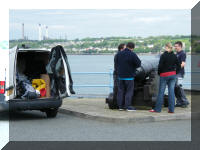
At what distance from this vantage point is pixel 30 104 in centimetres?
1284

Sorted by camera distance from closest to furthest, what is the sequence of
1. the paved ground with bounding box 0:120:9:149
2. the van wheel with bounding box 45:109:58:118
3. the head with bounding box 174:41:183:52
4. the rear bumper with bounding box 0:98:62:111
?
the paved ground with bounding box 0:120:9:149 → the rear bumper with bounding box 0:98:62:111 → the van wheel with bounding box 45:109:58:118 → the head with bounding box 174:41:183:52

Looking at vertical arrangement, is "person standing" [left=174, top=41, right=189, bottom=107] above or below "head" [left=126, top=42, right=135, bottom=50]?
below

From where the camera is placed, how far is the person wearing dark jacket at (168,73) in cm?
1327

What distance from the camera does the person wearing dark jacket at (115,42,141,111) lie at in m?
13.8

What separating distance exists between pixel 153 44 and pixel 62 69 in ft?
65.4

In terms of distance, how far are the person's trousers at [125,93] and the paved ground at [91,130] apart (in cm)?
129

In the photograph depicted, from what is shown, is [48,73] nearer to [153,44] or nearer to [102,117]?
[102,117]

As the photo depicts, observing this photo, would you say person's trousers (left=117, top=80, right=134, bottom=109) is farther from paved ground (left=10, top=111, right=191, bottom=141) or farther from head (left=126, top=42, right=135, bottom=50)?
paved ground (left=10, top=111, right=191, bottom=141)

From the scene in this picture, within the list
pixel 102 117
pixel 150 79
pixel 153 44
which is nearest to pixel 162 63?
pixel 150 79

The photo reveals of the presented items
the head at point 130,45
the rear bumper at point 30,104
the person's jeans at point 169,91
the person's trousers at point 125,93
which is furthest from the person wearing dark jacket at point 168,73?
the rear bumper at point 30,104

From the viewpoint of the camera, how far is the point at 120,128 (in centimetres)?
1149

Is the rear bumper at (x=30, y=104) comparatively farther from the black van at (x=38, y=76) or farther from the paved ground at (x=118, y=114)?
the paved ground at (x=118, y=114)

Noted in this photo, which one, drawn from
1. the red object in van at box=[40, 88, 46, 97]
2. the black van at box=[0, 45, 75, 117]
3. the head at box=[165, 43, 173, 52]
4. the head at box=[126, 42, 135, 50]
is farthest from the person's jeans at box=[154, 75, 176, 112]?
the red object in van at box=[40, 88, 46, 97]

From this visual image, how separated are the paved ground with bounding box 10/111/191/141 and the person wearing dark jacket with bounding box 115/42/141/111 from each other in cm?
136
